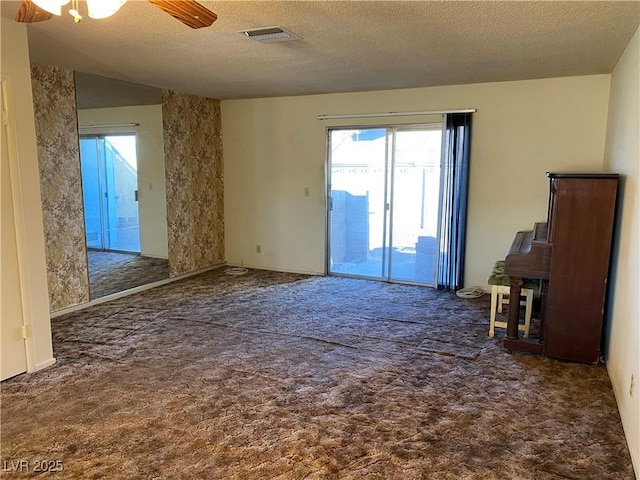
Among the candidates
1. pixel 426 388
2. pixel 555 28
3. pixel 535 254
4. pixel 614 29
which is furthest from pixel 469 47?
pixel 426 388

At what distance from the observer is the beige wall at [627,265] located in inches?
95.4

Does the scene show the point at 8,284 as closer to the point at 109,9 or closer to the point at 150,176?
the point at 109,9

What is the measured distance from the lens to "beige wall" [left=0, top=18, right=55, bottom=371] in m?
2.96

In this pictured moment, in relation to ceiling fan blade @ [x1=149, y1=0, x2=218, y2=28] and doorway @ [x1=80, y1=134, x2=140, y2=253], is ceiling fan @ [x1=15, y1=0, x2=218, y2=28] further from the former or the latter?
doorway @ [x1=80, y1=134, x2=140, y2=253]

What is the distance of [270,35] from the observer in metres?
3.14

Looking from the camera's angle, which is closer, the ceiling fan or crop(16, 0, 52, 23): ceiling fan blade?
the ceiling fan

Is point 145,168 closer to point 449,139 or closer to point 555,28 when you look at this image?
point 449,139

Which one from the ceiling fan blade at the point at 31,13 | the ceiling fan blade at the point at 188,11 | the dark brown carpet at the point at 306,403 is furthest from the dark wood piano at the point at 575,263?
the ceiling fan blade at the point at 31,13

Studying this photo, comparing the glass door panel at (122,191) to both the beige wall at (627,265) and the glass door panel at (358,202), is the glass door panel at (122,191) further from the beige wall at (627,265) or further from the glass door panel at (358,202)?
the beige wall at (627,265)

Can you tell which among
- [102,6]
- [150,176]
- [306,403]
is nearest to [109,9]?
[102,6]

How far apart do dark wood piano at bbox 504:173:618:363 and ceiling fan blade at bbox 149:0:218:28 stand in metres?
2.58

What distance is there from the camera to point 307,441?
2422mm

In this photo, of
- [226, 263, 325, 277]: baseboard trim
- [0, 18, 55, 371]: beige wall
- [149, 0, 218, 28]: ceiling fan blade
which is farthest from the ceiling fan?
[226, 263, 325, 277]: baseboard trim

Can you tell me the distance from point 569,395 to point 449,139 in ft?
10.1
